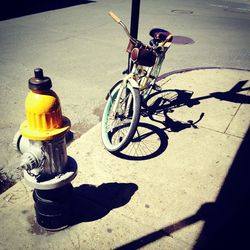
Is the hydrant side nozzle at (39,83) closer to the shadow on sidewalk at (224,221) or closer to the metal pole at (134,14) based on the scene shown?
the shadow on sidewalk at (224,221)

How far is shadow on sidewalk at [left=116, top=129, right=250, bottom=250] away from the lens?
2516mm

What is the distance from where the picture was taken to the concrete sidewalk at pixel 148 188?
2.52 m

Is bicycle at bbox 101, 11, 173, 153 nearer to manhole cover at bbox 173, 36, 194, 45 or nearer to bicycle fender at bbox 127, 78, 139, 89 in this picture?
bicycle fender at bbox 127, 78, 139, 89

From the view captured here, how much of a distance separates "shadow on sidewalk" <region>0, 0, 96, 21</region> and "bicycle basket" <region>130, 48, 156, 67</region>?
8.94 metres

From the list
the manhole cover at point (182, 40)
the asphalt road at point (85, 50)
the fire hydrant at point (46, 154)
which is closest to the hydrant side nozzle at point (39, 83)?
the fire hydrant at point (46, 154)

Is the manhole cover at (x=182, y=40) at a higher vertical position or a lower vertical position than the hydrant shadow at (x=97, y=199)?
higher

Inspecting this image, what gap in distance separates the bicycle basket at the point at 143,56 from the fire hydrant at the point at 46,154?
1.48 m

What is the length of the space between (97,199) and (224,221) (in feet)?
4.45

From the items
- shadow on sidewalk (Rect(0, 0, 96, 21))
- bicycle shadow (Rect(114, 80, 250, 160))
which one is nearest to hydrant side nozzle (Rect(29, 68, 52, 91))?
bicycle shadow (Rect(114, 80, 250, 160))

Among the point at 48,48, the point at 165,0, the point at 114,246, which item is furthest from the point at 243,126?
the point at 165,0

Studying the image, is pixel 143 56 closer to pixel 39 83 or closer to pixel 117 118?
pixel 117 118

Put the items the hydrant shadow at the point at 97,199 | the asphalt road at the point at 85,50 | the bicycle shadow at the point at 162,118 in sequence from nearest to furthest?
1. the hydrant shadow at the point at 97,199
2. the bicycle shadow at the point at 162,118
3. the asphalt road at the point at 85,50

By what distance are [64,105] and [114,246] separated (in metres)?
2.94

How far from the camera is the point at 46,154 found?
222 cm
